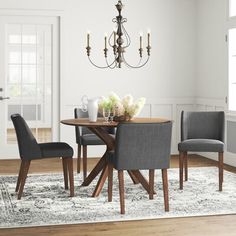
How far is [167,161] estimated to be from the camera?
434 centimetres

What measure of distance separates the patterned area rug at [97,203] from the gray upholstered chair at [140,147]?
0.65 ft

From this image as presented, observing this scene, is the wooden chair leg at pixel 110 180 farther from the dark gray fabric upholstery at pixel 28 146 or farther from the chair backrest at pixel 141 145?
the dark gray fabric upholstery at pixel 28 146

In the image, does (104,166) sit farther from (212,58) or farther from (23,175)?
(212,58)

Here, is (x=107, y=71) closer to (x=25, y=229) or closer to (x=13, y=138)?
(x=13, y=138)

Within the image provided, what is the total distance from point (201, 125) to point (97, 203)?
176 centimetres

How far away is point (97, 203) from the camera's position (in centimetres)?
458

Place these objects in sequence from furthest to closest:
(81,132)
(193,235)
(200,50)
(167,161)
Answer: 1. (200,50)
2. (81,132)
3. (167,161)
4. (193,235)

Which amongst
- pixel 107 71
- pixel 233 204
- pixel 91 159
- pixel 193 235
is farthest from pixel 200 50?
pixel 193 235

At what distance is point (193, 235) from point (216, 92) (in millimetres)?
3847

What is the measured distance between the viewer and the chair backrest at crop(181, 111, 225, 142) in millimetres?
5672

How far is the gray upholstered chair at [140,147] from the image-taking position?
13.7 ft

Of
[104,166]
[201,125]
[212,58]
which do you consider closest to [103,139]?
[104,166]

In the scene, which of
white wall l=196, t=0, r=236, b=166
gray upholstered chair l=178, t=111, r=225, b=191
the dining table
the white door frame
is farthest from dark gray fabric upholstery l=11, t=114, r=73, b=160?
white wall l=196, t=0, r=236, b=166

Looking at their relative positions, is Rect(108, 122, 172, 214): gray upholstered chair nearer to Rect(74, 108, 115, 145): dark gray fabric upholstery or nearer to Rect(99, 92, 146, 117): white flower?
Rect(99, 92, 146, 117): white flower
